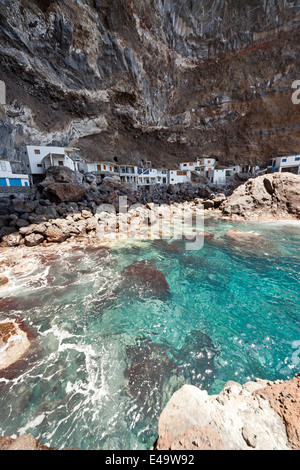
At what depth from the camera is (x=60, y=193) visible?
17.3m

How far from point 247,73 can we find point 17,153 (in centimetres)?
4640

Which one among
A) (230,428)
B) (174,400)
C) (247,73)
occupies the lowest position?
(174,400)

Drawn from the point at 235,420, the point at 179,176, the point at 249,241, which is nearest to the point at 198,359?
the point at 235,420

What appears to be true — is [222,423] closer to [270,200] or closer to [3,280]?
[3,280]

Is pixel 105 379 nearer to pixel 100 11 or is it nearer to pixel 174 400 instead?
pixel 174 400

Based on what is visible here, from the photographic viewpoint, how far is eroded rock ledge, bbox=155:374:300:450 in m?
2.02

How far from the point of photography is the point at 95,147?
33.4m

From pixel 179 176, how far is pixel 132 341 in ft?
125

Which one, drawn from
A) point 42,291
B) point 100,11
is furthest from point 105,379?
point 100,11

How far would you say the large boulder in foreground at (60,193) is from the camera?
56.2ft

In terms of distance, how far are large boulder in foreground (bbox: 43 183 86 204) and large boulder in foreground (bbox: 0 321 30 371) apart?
14028 mm

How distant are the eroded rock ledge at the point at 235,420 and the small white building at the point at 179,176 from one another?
3889 centimetres

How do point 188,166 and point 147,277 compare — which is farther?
point 188,166

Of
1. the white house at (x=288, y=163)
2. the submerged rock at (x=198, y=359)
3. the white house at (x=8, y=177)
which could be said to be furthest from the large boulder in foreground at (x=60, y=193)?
the white house at (x=288, y=163)
